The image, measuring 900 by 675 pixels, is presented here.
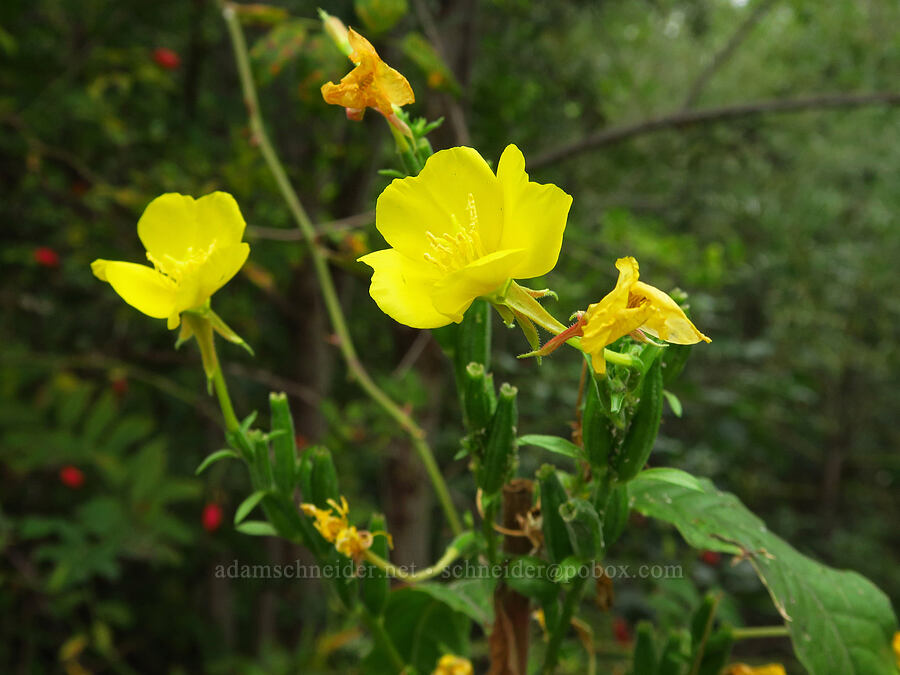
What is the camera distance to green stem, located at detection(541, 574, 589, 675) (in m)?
0.49

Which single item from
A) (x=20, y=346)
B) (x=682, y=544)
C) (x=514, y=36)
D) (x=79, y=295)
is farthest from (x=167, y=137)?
(x=682, y=544)

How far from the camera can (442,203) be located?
458 mm

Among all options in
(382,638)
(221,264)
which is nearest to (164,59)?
(221,264)

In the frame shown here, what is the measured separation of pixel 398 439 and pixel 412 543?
0.29 metres

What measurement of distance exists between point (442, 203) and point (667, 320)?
6.3 inches

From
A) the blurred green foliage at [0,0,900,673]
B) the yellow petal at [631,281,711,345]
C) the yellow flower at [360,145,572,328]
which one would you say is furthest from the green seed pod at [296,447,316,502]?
the blurred green foliage at [0,0,900,673]

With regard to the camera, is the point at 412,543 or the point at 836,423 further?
the point at 836,423

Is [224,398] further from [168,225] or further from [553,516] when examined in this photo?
[553,516]

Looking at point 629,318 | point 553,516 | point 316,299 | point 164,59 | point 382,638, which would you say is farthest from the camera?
point 316,299

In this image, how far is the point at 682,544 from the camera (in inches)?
83.2

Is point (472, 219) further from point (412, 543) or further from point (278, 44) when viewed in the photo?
point (412, 543)

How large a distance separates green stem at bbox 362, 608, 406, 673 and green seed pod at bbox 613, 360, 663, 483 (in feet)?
0.86

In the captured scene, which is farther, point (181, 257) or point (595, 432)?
point (181, 257)

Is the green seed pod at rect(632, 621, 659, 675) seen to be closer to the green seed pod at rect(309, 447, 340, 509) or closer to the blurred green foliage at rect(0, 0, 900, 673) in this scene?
the green seed pod at rect(309, 447, 340, 509)
